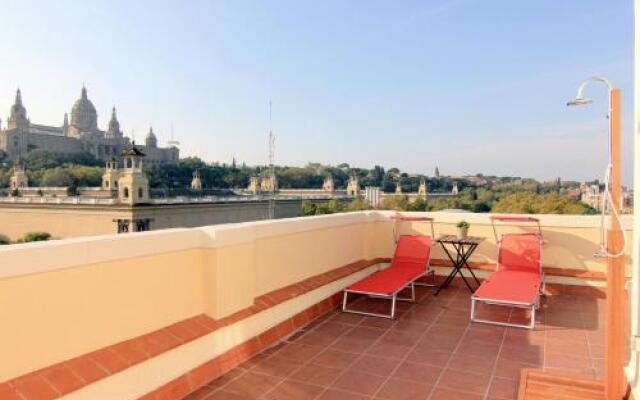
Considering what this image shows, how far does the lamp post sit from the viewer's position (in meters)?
2.39

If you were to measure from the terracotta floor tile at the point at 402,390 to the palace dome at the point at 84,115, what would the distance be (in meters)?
126

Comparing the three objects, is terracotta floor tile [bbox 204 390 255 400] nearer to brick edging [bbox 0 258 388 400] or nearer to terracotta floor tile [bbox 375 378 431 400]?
brick edging [bbox 0 258 388 400]

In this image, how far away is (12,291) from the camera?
7.02ft

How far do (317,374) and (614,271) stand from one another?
1871mm

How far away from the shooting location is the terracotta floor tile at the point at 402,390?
→ 2.81 metres

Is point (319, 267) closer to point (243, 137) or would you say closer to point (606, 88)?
point (606, 88)

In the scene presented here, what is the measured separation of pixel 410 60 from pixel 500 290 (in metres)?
13.0

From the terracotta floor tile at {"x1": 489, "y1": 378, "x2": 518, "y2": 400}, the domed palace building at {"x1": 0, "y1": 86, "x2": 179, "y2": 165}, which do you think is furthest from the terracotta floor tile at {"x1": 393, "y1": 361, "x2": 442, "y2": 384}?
the domed palace building at {"x1": 0, "y1": 86, "x2": 179, "y2": 165}

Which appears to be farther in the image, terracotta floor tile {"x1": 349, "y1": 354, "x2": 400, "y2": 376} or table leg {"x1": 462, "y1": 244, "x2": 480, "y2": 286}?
table leg {"x1": 462, "y1": 244, "x2": 480, "y2": 286}

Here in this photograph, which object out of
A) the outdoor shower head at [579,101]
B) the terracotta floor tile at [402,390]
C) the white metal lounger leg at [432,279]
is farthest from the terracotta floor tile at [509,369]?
the white metal lounger leg at [432,279]

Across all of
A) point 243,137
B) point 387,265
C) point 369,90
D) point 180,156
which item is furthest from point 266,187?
point 387,265

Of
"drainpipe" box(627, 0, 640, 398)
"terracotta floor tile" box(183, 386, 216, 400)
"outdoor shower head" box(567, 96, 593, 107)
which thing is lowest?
"terracotta floor tile" box(183, 386, 216, 400)

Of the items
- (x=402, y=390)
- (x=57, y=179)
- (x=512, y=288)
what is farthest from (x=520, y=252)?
(x=57, y=179)

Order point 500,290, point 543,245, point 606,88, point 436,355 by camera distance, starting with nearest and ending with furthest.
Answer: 1. point 606,88
2. point 436,355
3. point 500,290
4. point 543,245
